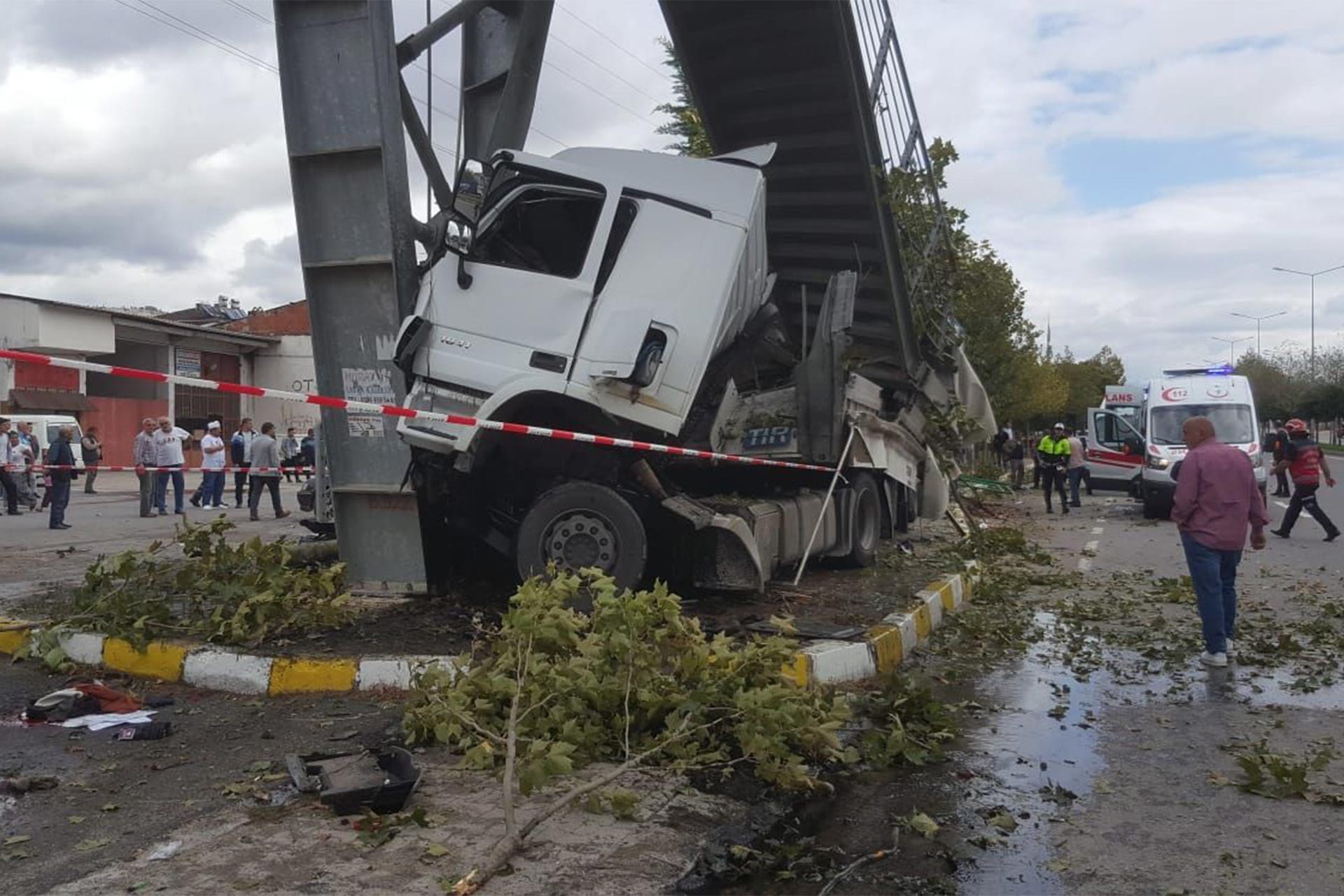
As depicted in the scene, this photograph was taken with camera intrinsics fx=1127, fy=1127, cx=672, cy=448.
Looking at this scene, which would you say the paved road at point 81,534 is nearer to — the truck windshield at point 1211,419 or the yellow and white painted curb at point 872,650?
the yellow and white painted curb at point 872,650

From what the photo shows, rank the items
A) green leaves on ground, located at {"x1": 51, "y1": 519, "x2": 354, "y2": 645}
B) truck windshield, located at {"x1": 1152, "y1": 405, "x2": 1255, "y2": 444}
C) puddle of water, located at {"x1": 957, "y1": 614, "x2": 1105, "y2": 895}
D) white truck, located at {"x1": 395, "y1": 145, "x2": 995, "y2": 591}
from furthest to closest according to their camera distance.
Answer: truck windshield, located at {"x1": 1152, "y1": 405, "x2": 1255, "y2": 444}, white truck, located at {"x1": 395, "y1": 145, "x2": 995, "y2": 591}, green leaves on ground, located at {"x1": 51, "y1": 519, "x2": 354, "y2": 645}, puddle of water, located at {"x1": 957, "y1": 614, "x2": 1105, "y2": 895}

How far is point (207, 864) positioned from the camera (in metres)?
3.36

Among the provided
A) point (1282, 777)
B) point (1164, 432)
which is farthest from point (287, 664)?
point (1164, 432)

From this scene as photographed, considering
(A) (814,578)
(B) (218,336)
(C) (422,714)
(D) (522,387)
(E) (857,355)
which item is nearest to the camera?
(C) (422,714)

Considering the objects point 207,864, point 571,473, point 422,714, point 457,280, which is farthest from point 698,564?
point 207,864

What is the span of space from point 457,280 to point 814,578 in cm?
422

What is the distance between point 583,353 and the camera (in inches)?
268

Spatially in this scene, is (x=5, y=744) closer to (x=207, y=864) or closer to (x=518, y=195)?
(x=207, y=864)

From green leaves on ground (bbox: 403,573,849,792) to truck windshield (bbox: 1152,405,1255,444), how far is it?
16394mm

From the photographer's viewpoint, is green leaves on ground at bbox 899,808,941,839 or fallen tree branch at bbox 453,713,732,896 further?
green leaves on ground at bbox 899,808,941,839

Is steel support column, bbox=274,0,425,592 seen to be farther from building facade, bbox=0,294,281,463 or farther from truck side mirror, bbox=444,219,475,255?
building facade, bbox=0,294,281,463

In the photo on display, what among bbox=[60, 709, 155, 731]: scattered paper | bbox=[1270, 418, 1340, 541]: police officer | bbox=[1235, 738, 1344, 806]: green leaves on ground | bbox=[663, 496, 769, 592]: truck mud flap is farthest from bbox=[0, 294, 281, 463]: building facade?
bbox=[1235, 738, 1344, 806]: green leaves on ground

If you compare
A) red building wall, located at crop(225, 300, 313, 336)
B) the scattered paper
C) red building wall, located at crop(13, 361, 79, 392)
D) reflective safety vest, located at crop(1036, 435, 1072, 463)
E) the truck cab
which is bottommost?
the scattered paper

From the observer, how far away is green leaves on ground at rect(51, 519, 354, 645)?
6.15 m
